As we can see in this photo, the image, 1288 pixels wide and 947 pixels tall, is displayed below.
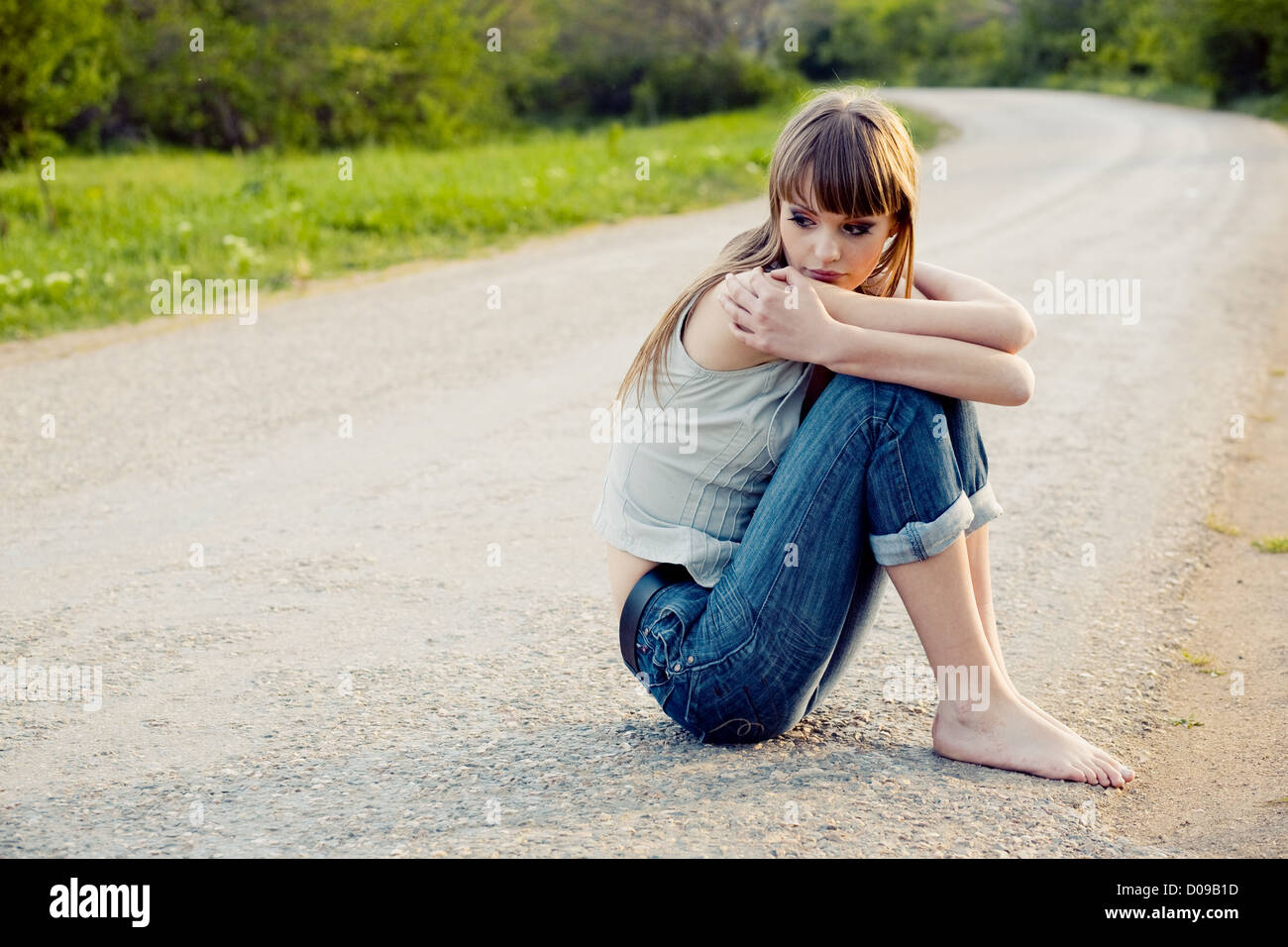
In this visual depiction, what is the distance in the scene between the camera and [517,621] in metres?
3.50

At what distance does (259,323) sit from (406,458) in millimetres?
3097

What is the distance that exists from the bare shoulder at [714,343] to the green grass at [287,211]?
613cm

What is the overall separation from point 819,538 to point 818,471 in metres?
0.12

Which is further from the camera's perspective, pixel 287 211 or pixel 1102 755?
pixel 287 211

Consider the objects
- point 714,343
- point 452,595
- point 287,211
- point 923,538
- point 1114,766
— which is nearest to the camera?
point 923,538

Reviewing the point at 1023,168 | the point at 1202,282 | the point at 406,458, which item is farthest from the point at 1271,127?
the point at 406,458

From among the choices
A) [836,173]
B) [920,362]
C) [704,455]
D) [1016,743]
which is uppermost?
[836,173]

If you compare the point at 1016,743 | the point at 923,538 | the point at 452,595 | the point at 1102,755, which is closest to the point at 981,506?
the point at 923,538

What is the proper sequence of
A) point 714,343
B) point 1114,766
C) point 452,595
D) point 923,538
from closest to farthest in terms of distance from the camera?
point 923,538, point 714,343, point 1114,766, point 452,595

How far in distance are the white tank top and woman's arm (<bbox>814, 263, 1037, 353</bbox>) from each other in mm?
147

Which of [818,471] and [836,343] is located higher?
[836,343]

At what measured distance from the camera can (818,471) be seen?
2314 millimetres

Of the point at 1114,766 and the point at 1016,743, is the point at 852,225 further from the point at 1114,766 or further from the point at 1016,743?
the point at 1114,766

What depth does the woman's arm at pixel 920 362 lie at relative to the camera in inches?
92.2
